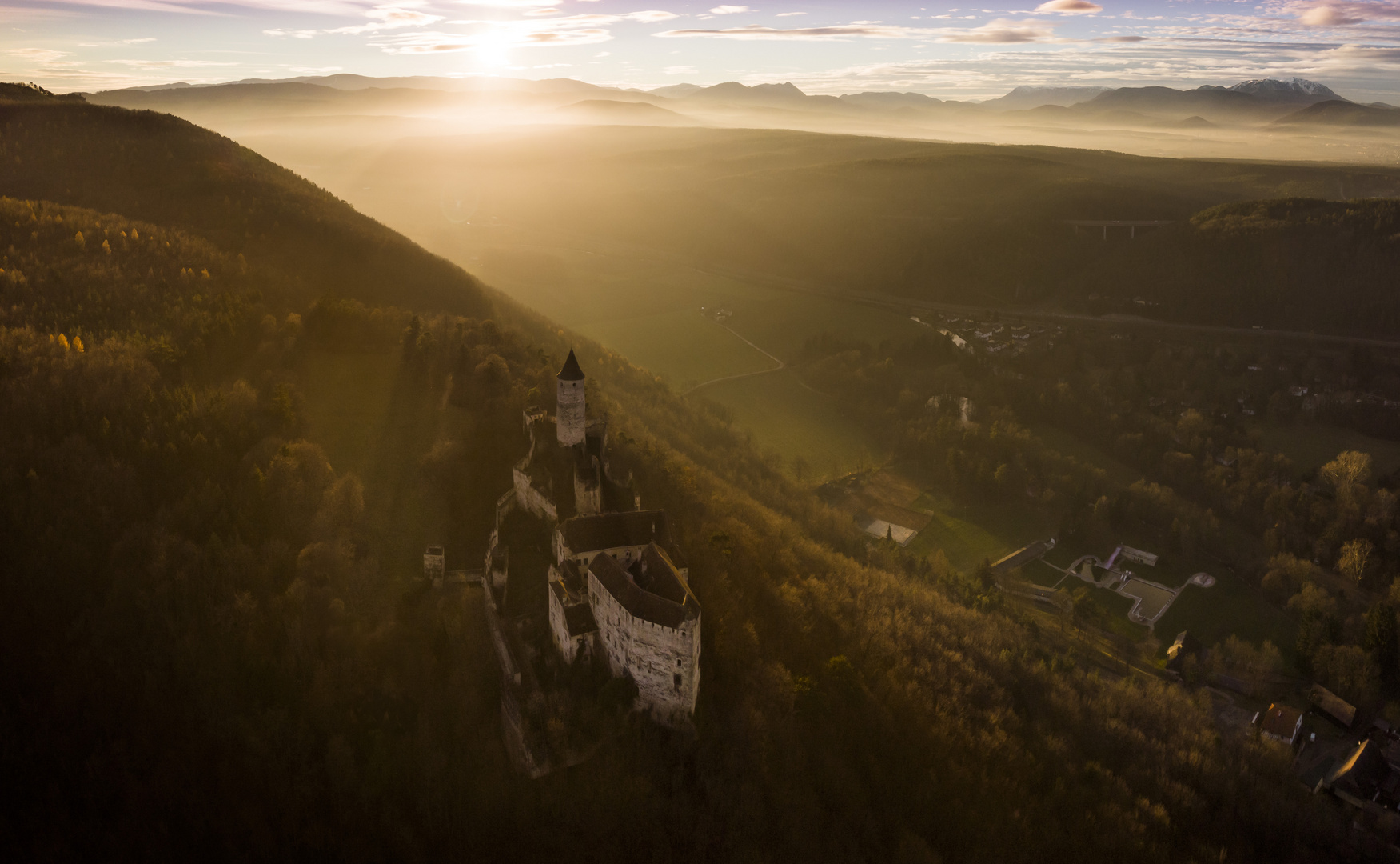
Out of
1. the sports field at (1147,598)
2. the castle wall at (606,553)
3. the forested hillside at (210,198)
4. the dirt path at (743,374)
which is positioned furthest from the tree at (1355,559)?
the forested hillside at (210,198)

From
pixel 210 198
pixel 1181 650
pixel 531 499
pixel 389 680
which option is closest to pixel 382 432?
pixel 531 499

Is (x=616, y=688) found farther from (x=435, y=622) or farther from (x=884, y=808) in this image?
(x=884, y=808)

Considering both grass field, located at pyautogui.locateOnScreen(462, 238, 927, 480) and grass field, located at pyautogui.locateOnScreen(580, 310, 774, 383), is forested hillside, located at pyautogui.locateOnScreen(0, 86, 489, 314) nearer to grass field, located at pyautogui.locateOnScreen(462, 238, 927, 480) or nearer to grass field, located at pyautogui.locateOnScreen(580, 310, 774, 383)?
grass field, located at pyautogui.locateOnScreen(580, 310, 774, 383)

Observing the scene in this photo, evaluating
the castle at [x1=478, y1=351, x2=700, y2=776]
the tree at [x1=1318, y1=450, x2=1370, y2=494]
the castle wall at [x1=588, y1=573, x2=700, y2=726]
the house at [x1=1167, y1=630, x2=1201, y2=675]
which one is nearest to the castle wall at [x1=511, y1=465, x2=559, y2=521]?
the castle at [x1=478, y1=351, x2=700, y2=776]

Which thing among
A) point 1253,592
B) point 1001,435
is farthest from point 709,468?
point 1253,592

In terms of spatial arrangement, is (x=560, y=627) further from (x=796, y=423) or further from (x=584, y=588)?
(x=796, y=423)
